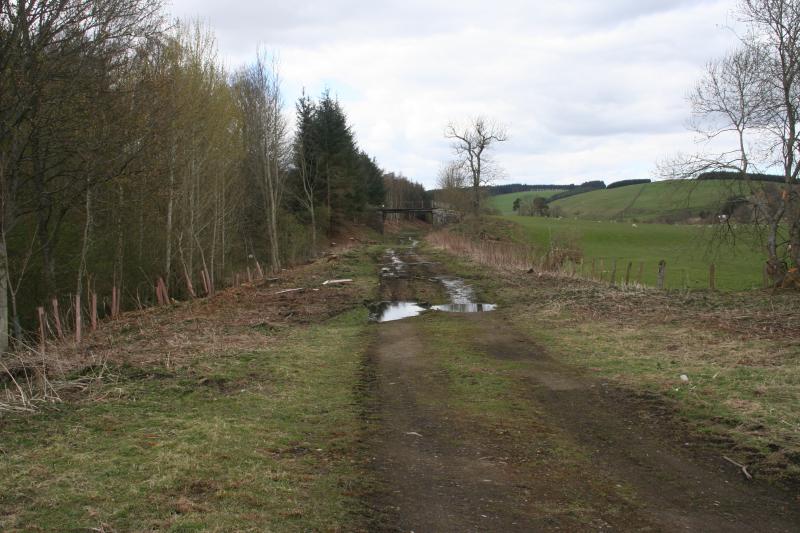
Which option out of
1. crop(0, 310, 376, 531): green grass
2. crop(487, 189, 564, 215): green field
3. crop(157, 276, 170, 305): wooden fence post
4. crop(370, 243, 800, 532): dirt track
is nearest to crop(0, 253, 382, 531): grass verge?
crop(0, 310, 376, 531): green grass

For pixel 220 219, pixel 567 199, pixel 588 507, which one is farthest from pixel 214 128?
pixel 567 199

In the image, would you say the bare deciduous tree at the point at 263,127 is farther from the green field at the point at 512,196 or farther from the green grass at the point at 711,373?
the green field at the point at 512,196

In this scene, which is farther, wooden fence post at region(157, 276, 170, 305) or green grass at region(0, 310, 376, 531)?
wooden fence post at region(157, 276, 170, 305)

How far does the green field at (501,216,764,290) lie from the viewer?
2788 cm

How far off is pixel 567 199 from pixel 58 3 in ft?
379

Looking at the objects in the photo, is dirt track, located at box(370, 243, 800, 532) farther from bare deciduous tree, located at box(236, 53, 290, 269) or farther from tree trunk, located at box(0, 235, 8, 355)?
bare deciduous tree, located at box(236, 53, 290, 269)

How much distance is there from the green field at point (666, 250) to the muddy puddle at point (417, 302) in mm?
7796

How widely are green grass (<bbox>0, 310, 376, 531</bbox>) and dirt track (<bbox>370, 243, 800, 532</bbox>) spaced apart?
524 millimetres

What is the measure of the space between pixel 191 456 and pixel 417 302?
43.8 feet

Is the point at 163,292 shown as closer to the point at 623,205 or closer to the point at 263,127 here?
the point at 263,127

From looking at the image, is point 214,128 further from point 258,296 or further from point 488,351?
point 488,351

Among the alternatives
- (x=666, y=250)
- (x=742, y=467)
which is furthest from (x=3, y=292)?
(x=666, y=250)

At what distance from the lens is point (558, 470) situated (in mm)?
4863

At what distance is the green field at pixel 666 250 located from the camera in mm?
27878
